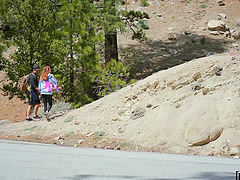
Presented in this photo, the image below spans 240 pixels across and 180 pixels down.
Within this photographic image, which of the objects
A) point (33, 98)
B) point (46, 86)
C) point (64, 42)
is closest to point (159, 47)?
point (64, 42)

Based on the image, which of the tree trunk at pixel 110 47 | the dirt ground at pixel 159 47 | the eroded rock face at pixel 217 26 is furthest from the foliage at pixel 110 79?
the eroded rock face at pixel 217 26

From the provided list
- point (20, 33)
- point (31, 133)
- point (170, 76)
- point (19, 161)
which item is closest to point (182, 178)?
point (19, 161)

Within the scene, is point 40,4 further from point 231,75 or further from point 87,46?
point 231,75

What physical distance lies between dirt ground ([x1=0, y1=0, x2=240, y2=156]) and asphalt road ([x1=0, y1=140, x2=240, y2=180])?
242cm

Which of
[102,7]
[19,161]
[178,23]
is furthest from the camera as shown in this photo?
[178,23]

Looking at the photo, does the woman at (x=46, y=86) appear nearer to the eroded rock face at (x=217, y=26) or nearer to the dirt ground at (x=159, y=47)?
the dirt ground at (x=159, y=47)

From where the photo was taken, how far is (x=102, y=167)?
5719 mm

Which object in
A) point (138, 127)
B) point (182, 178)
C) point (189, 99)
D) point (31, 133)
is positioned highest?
point (182, 178)

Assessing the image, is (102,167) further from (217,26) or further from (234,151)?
(217,26)

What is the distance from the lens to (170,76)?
1125cm

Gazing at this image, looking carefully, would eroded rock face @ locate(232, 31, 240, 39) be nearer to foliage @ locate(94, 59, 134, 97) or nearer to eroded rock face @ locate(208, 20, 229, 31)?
eroded rock face @ locate(208, 20, 229, 31)

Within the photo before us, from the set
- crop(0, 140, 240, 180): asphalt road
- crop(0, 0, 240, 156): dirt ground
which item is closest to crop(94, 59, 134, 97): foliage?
crop(0, 0, 240, 156): dirt ground

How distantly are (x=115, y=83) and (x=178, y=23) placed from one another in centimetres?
1322

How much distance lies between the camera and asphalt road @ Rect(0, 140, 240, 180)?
5066mm
